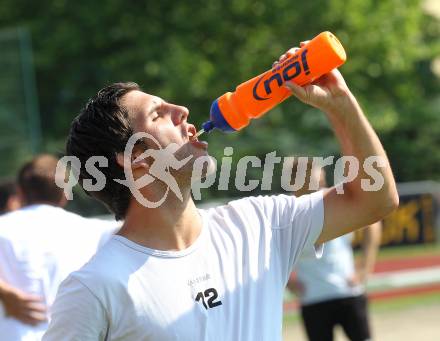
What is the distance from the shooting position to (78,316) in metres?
2.70

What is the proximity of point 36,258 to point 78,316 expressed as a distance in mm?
2091

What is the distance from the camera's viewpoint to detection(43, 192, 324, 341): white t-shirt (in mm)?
2736

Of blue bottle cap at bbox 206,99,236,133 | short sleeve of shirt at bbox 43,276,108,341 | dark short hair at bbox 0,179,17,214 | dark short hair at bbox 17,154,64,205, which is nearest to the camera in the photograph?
short sleeve of shirt at bbox 43,276,108,341

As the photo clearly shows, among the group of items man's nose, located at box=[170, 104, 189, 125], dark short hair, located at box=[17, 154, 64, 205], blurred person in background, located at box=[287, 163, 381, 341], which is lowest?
blurred person in background, located at box=[287, 163, 381, 341]

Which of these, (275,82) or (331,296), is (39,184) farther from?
(331,296)

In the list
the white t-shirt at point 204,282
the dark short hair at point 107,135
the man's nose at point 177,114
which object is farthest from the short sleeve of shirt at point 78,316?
the man's nose at point 177,114

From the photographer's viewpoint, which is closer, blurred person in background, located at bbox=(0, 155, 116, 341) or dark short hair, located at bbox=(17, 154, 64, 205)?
blurred person in background, located at bbox=(0, 155, 116, 341)

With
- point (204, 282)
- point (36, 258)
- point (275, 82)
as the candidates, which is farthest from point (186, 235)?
point (36, 258)

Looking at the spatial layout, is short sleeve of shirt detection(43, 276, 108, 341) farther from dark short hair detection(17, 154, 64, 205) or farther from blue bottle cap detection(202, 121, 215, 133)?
dark short hair detection(17, 154, 64, 205)

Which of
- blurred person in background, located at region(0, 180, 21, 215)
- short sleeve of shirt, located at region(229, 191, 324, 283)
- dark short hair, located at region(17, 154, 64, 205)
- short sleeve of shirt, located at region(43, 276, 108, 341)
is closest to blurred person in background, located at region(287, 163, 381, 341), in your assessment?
blurred person in background, located at region(0, 180, 21, 215)

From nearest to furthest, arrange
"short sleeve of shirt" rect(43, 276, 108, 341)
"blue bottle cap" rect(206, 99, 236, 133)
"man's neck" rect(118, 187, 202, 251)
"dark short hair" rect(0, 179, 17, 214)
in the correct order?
"short sleeve of shirt" rect(43, 276, 108, 341) < "man's neck" rect(118, 187, 202, 251) < "blue bottle cap" rect(206, 99, 236, 133) < "dark short hair" rect(0, 179, 17, 214)

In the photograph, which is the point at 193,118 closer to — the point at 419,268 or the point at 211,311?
the point at 419,268

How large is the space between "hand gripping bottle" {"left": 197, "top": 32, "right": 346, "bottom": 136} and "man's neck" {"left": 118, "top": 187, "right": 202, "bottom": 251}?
0.30 meters

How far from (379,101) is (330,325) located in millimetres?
15529
